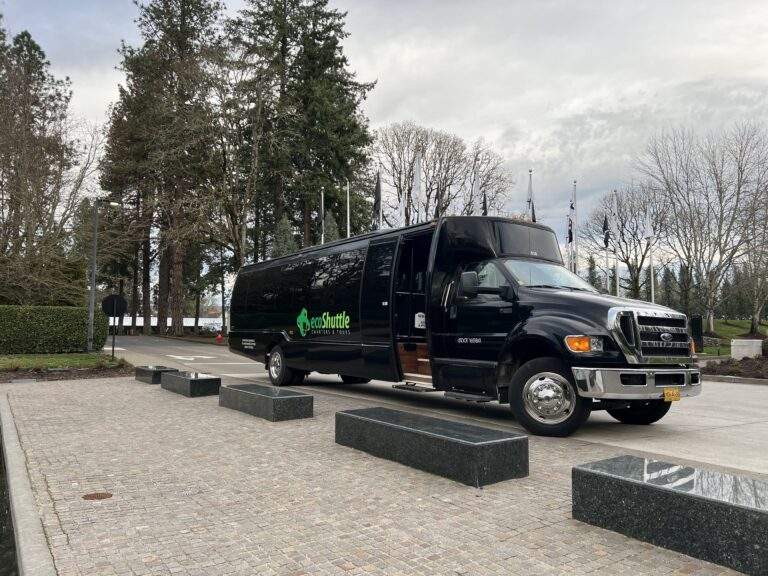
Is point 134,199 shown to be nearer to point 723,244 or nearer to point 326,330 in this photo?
point 326,330

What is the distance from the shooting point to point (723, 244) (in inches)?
1485

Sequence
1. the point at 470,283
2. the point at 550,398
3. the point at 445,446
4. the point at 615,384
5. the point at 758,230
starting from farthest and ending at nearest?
1. the point at 758,230
2. the point at 470,283
3. the point at 550,398
4. the point at 615,384
5. the point at 445,446

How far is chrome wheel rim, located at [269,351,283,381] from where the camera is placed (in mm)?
13727

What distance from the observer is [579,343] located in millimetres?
7121

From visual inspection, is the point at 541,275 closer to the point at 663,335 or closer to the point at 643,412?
the point at 663,335

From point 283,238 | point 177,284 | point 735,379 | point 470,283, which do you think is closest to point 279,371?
point 470,283

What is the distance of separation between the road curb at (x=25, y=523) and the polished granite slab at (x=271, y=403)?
3170mm

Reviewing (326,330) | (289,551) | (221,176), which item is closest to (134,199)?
(221,176)

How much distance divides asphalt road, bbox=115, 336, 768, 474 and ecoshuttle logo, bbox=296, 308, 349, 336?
149 cm

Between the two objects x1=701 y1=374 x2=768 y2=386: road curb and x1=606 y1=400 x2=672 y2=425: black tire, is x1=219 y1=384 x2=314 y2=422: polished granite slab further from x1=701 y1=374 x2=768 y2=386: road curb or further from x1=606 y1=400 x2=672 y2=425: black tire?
x1=701 y1=374 x2=768 y2=386: road curb

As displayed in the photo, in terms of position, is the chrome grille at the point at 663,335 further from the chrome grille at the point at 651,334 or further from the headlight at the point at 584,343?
the headlight at the point at 584,343

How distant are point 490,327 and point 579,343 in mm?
1436

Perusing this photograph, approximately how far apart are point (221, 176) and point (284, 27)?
11.7 m

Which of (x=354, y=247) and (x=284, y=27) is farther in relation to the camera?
(x=284, y=27)
